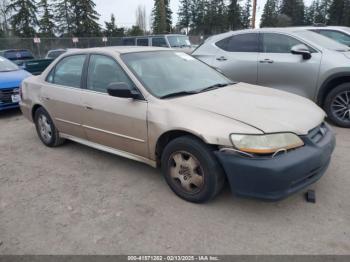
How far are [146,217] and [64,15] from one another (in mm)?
48184

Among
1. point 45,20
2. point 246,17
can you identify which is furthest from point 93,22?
point 246,17

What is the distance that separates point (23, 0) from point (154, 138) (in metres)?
44.7

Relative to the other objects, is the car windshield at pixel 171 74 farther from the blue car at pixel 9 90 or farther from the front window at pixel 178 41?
the front window at pixel 178 41

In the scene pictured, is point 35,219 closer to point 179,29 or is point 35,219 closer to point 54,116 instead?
point 54,116

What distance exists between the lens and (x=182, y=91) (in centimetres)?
364

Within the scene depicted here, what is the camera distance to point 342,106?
5527mm

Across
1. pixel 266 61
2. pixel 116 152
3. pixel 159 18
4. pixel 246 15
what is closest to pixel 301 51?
pixel 266 61

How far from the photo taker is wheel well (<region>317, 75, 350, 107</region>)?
18.1 ft

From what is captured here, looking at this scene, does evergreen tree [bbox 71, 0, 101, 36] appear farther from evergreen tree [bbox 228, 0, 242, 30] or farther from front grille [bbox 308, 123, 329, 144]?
front grille [bbox 308, 123, 329, 144]

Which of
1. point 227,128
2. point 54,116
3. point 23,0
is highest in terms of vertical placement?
point 23,0

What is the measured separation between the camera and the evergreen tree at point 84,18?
44.7 m

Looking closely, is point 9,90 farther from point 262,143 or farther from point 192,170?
point 262,143

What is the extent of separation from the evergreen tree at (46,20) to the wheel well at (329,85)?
44.1m

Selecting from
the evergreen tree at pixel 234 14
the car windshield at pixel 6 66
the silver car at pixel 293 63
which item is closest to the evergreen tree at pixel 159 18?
the evergreen tree at pixel 234 14
